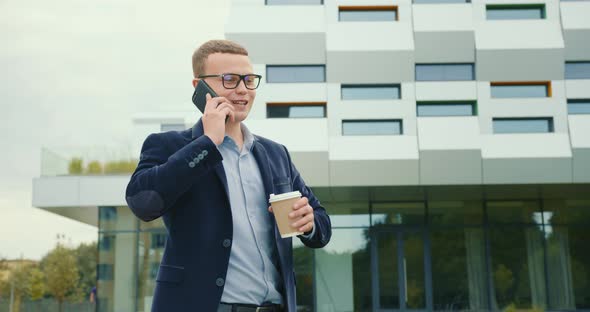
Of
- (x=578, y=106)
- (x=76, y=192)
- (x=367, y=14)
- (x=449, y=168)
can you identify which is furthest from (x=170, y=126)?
(x=578, y=106)

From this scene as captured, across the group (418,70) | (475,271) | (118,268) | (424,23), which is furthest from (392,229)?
(118,268)

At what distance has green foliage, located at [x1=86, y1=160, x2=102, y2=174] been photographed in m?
20.0

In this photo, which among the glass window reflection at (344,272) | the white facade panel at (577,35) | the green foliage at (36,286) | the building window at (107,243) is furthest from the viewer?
the green foliage at (36,286)

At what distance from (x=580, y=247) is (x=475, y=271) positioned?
10.7ft

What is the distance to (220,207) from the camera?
2369mm

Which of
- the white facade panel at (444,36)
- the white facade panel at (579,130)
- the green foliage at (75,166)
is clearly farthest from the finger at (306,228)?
the green foliage at (75,166)

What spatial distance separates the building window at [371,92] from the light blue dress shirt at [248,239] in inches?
624

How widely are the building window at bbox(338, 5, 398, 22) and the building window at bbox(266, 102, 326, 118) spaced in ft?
8.47

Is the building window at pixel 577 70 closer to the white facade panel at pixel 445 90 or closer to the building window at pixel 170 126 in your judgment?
the white facade panel at pixel 445 90

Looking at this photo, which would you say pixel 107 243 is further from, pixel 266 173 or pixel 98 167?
pixel 266 173

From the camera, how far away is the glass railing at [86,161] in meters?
19.9

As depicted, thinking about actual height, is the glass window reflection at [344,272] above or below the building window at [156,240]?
below

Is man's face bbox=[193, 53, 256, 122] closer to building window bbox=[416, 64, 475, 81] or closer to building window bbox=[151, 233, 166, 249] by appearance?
building window bbox=[416, 64, 475, 81]

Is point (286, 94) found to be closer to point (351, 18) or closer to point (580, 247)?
point (351, 18)
